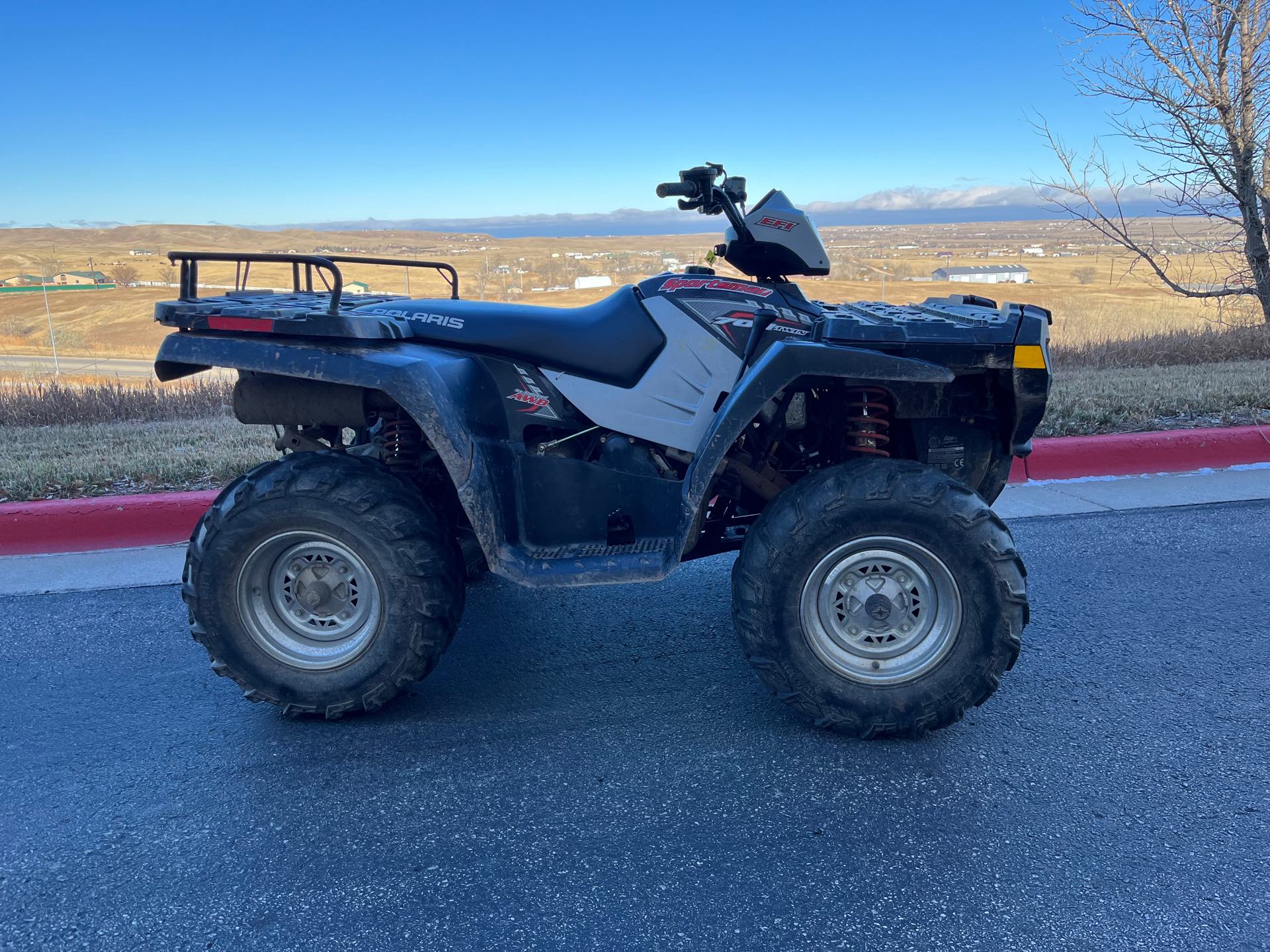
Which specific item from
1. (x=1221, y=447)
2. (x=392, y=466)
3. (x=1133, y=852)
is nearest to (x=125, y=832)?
(x=392, y=466)

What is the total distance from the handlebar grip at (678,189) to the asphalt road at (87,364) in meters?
31.3

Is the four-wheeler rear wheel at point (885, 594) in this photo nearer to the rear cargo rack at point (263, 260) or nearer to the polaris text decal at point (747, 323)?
the polaris text decal at point (747, 323)

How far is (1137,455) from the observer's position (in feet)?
23.2

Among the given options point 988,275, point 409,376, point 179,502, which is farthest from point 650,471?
point 988,275

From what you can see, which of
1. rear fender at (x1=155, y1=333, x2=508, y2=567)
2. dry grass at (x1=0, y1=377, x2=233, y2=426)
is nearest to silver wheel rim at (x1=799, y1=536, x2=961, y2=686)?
rear fender at (x1=155, y1=333, x2=508, y2=567)

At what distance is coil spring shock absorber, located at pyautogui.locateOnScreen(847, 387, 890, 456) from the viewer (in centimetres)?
370

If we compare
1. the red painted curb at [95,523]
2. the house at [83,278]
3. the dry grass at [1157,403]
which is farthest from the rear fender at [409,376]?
the house at [83,278]

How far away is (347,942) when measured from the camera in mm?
2469

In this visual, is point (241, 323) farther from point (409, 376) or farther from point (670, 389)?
point (670, 389)

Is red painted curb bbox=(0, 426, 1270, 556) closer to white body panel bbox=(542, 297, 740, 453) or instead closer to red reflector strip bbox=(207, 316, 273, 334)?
white body panel bbox=(542, 297, 740, 453)

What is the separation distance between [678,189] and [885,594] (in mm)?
1839

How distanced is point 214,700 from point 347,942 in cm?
169

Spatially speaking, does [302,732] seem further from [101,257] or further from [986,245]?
[101,257]

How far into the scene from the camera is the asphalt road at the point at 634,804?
2521mm
